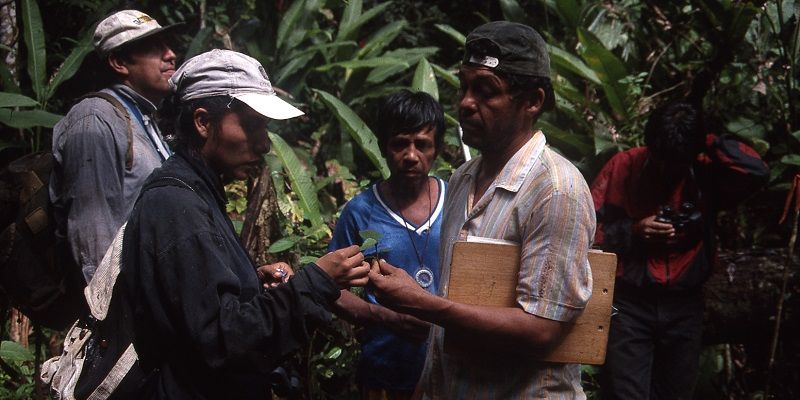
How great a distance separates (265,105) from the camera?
229 cm

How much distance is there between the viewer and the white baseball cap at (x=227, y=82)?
227 cm

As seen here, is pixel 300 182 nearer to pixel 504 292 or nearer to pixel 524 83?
pixel 524 83

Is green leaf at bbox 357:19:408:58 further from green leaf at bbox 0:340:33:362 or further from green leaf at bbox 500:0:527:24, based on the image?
green leaf at bbox 0:340:33:362

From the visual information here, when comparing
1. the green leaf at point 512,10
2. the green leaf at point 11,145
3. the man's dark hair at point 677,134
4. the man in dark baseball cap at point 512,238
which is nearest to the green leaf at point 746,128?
the man's dark hair at point 677,134

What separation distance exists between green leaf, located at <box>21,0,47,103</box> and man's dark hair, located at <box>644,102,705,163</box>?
3.82 metres

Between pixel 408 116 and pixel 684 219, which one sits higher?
pixel 408 116

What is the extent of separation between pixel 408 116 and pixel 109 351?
63.3 inches

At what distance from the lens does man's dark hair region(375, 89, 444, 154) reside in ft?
11.5

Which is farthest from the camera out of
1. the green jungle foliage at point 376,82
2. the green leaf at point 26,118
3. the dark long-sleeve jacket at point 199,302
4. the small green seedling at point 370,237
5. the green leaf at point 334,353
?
the green jungle foliage at point 376,82

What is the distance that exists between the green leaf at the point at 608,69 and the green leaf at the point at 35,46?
3603 millimetres

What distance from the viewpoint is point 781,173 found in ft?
17.7

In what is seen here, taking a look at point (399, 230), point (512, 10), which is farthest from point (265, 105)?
point (512, 10)

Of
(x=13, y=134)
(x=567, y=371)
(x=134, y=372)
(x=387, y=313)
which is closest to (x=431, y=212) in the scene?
(x=387, y=313)

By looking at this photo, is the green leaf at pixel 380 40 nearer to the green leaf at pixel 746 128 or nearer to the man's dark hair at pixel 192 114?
the green leaf at pixel 746 128
